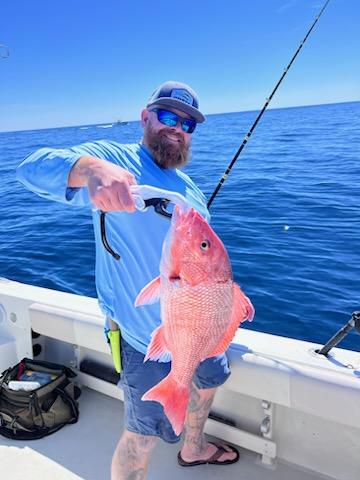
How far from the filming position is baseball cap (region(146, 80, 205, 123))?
214cm

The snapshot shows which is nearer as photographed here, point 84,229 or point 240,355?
point 240,355

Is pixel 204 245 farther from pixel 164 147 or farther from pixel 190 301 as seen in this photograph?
pixel 164 147

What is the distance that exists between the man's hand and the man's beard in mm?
774

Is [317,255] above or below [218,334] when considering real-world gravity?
below

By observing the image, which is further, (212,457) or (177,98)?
(212,457)

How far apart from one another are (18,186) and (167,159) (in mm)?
13390

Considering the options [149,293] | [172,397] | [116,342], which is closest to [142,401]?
[116,342]

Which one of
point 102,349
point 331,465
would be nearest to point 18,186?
point 102,349

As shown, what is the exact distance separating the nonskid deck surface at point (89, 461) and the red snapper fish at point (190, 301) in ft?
4.67

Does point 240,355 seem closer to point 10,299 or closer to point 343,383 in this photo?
point 343,383

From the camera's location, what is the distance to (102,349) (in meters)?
2.90

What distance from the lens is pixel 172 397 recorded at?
1.47 m

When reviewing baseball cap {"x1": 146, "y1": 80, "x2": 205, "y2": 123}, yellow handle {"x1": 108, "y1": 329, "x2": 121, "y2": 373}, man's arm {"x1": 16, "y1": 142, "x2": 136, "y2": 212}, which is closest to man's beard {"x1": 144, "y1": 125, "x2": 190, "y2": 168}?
baseball cap {"x1": 146, "y1": 80, "x2": 205, "y2": 123}

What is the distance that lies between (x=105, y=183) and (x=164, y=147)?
37.4 inches
